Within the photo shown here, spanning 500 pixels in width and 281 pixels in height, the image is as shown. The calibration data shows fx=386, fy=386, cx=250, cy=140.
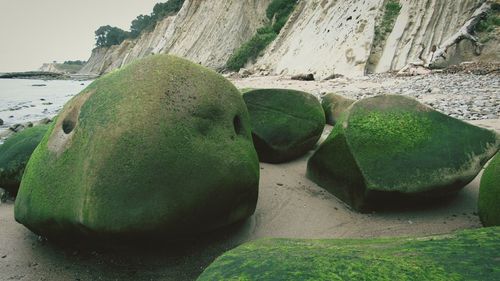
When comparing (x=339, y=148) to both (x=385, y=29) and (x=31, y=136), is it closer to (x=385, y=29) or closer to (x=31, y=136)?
(x=31, y=136)

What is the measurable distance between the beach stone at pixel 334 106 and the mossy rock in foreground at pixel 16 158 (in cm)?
399

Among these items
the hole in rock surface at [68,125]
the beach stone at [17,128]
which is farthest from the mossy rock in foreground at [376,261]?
the beach stone at [17,128]

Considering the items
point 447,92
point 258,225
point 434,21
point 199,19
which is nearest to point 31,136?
point 258,225

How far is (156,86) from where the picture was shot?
2.67 metres

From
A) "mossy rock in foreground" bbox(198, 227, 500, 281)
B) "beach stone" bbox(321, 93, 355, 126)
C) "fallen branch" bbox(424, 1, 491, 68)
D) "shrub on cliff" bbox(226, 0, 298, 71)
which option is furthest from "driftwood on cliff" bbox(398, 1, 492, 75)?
"shrub on cliff" bbox(226, 0, 298, 71)

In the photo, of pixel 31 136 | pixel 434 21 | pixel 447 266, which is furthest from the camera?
pixel 434 21

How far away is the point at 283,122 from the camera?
14.3ft

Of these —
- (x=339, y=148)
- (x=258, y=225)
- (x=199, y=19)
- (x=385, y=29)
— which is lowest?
(x=258, y=225)

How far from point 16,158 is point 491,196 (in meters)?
4.01

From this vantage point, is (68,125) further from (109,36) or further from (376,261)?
(109,36)

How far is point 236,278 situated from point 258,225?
1800 mm

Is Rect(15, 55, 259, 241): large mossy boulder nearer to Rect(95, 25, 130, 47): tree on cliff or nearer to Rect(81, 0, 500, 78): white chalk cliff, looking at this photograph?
Rect(81, 0, 500, 78): white chalk cliff

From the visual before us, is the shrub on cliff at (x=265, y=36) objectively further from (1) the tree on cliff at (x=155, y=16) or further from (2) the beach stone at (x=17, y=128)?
(1) the tree on cliff at (x=155, y=16)

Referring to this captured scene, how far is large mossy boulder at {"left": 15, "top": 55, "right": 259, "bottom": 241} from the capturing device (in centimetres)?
228
